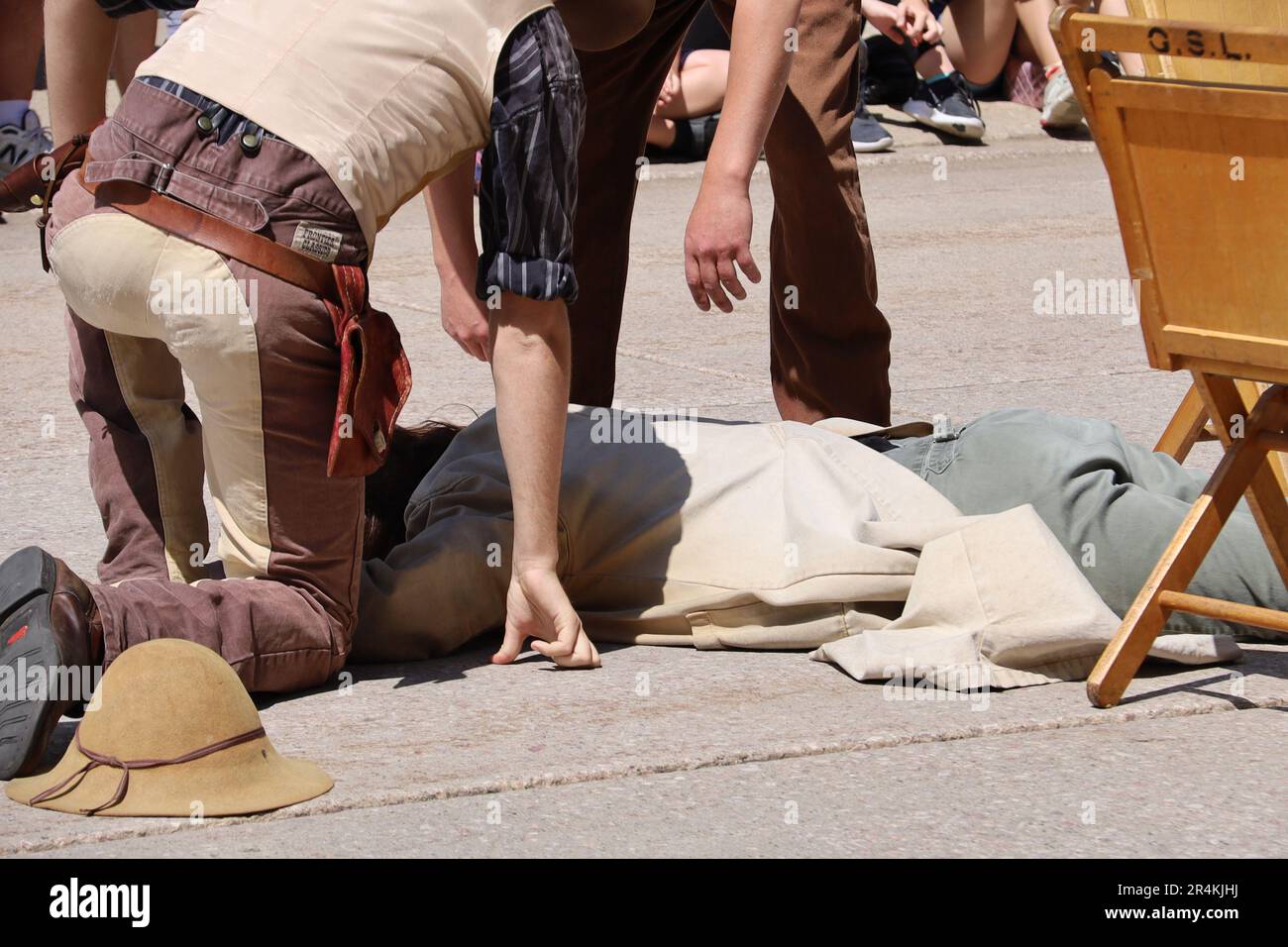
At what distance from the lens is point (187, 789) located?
244cm

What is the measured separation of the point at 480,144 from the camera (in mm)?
2943

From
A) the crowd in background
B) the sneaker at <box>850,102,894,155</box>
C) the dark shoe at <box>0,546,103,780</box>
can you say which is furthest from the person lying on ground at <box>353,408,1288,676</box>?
the sneaker at <box>850,102,894,155</box>

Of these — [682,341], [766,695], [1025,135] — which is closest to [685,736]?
[766,695]

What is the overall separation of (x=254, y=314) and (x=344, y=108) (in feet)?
1.16

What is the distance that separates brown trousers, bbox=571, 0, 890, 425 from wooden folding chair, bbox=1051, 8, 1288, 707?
4.88 feet

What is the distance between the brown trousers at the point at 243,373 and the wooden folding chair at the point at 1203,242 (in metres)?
1.22

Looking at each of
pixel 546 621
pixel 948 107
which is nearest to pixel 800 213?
pixel 546 621

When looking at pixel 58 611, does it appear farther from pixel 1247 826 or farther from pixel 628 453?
pixel 1247 826

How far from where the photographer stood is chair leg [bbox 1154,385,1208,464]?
3820 mm

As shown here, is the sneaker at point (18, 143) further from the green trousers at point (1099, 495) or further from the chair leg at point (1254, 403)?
the chair leg at point (1254, 403)

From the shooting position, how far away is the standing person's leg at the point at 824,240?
424 cm

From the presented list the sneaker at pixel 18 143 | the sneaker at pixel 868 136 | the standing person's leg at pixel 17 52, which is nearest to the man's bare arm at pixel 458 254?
the sneaker at pixel 18 143

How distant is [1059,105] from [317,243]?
7884 millimetres

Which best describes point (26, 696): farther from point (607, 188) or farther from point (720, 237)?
point (607, 188)
